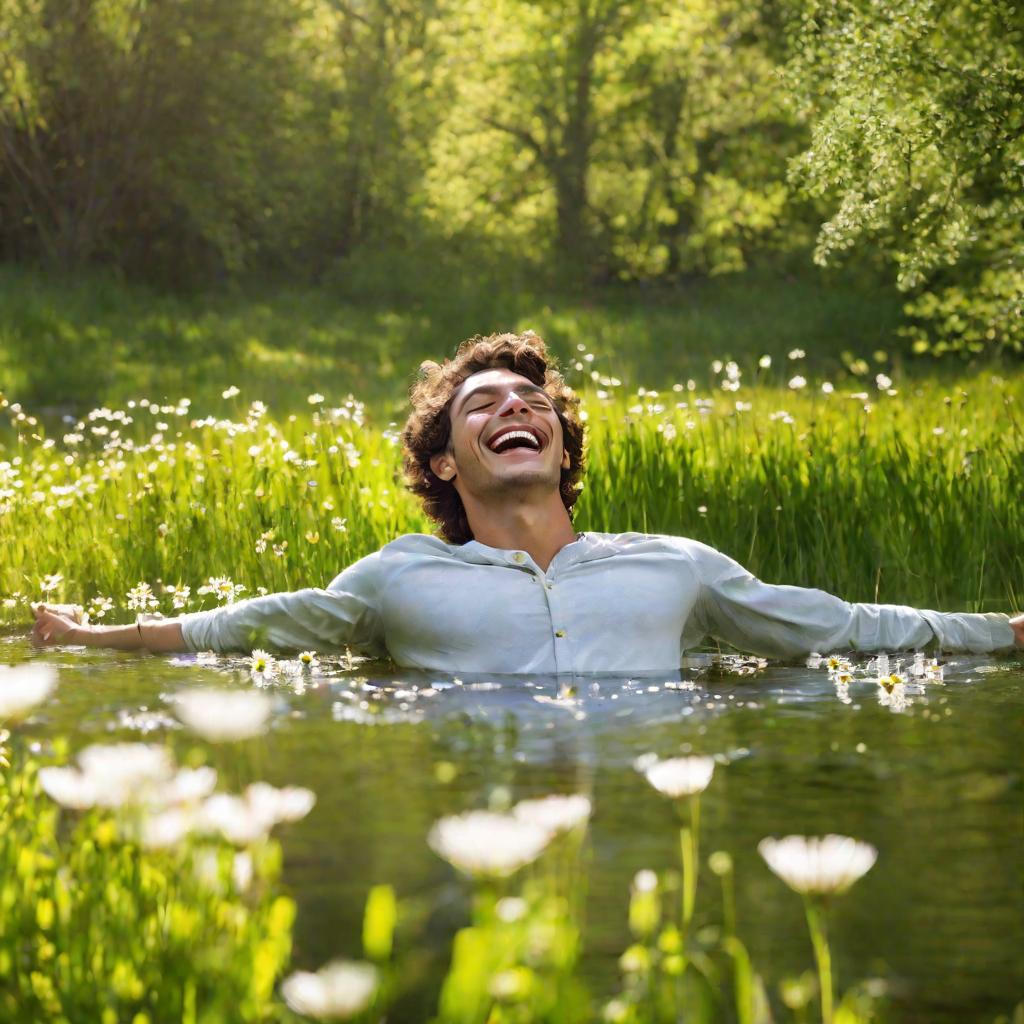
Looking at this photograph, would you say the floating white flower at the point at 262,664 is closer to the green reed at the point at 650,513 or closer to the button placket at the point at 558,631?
the button placket at the point at 558,631

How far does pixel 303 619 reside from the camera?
5938mm

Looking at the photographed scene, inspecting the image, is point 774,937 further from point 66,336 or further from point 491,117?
point 491,117

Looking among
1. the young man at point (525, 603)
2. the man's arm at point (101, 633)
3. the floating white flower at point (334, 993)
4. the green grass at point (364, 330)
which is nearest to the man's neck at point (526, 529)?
the young man at point (525, 603)

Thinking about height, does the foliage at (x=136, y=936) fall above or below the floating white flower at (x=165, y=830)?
below

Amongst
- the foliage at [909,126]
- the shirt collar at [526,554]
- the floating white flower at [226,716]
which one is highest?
the foliage at [909,126]

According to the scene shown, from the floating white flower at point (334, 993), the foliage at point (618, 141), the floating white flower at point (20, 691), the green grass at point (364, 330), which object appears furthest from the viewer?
the foliage at point (618, 141)

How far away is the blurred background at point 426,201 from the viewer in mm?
22281

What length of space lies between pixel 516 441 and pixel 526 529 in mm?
331

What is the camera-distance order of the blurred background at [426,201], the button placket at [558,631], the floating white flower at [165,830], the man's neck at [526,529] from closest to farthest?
1. the floating white flower at [165,830]
2. the button placket at [558,631]
3. the man's neck at [526,529]
4. the blurred background at [426,201]

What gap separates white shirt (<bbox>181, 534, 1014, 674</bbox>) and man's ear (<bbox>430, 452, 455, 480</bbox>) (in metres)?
0.28

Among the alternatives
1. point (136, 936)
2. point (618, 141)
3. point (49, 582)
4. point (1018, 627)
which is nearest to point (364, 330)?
point (618, 141)

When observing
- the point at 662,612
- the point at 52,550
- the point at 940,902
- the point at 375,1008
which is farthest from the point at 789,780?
the point at 52,550

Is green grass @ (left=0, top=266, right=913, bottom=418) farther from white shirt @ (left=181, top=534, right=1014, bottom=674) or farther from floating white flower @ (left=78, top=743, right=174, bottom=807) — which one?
floating white flower @ (left=78, top=743, right=174, bottom=807)

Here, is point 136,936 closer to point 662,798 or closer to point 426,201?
point 662,798
